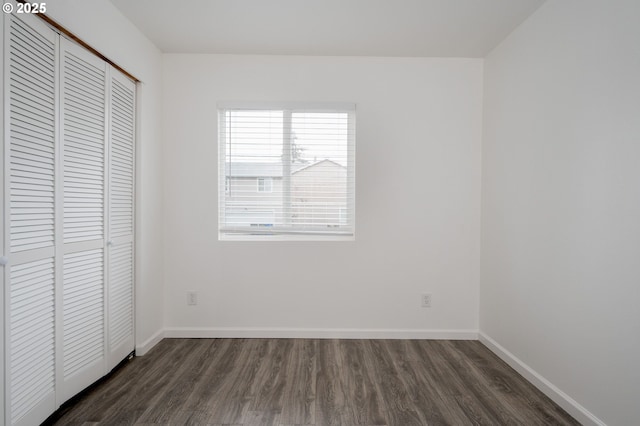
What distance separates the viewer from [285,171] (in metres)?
3.06

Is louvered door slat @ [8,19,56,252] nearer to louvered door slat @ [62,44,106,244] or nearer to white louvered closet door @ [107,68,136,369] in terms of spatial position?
louvered door slat @ [62,44,106,244]

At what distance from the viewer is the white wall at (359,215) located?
2.98m

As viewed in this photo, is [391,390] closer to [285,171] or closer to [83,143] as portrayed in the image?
[285,171]

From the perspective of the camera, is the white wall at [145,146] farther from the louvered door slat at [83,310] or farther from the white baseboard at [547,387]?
the white baseboard at [547,387]

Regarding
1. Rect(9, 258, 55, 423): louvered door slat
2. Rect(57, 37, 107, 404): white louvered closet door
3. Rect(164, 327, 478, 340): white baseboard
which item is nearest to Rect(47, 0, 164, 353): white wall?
Rect(57, 37, 107, 404): white louvered closet door

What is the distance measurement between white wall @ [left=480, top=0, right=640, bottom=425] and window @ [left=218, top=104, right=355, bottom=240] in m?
1.37

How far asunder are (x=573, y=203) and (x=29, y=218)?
3.04 metres

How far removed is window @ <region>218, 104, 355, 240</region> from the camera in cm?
305

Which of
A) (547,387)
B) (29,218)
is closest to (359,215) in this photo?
(547,387)

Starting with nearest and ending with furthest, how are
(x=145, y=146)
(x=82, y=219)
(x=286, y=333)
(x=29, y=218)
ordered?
(x=29, y=218) < (x=82, y=219) < (x=145, y=146) < (x=286, y=333)

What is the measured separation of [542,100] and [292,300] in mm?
2528

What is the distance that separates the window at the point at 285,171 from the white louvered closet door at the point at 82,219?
103cm

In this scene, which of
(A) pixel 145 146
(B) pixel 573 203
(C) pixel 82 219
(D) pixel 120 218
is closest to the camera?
(B) pixel 573 203

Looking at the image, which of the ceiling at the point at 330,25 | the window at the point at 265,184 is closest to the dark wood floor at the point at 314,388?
the window at the point at 265,184
